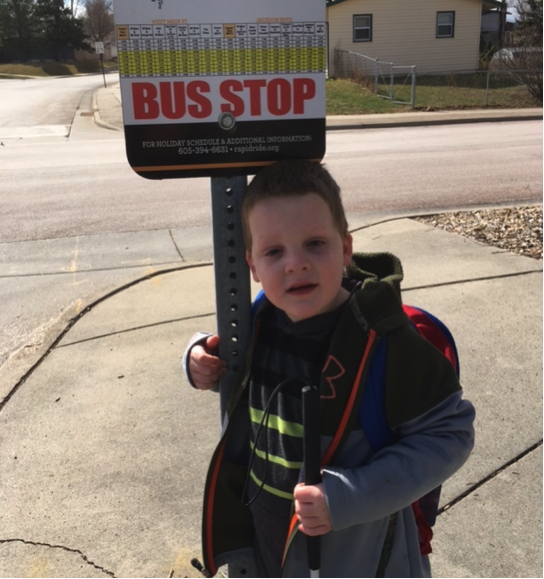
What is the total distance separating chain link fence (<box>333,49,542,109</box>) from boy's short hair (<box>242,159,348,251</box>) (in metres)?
20.4

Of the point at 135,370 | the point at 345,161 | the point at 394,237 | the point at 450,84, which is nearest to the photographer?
the point at 135,370

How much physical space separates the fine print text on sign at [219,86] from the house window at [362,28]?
29808 mm

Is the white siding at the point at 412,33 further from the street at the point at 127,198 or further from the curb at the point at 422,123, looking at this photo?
the street at the point at 127,198

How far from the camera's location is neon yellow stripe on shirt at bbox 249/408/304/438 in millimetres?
1492

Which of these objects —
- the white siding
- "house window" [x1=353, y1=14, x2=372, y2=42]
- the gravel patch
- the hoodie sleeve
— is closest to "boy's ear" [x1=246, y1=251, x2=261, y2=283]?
the hoodie sleeve

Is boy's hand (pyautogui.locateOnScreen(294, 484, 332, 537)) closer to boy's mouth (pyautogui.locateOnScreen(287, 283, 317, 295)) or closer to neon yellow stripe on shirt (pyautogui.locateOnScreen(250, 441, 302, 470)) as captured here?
neon yellow stripe on shirt (pyautogui.locateOnScreen(250, 441, 302, 470))

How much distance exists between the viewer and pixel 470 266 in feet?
18.1

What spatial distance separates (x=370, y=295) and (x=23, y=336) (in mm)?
3815

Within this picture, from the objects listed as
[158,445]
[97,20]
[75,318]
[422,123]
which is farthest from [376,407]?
[97,20]

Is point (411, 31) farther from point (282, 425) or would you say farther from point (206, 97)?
point (282, 425)

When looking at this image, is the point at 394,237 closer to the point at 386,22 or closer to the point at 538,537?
the point at 538,537

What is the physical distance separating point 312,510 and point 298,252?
0.54 meters

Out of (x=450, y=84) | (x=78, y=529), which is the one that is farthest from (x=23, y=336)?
(x=450, y=84)

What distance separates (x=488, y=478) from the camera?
2879mm
